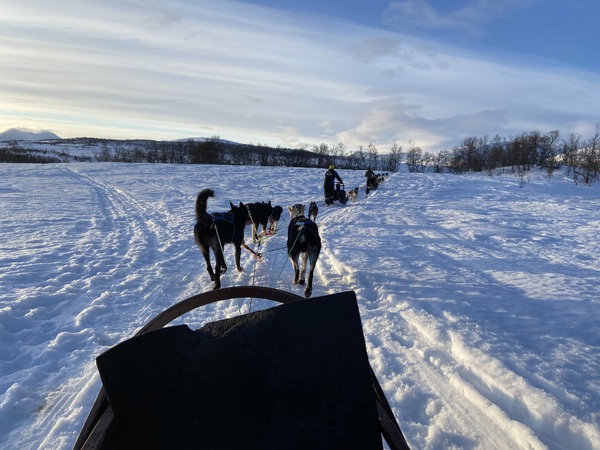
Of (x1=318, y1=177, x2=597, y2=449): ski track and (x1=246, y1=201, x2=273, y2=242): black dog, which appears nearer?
(x1=318, y1=177, x2=597, y2=449): ski track

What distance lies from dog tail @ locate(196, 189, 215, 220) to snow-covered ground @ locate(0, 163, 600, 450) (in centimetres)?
122

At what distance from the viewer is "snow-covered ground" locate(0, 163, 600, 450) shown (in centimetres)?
256

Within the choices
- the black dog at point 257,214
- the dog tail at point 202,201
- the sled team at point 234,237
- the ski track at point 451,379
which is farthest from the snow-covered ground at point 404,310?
the dog tail at point 202,201

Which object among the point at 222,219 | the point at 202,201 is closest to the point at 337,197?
the point at 222,219

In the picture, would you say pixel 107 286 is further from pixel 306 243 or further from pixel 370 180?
pixel 370 180

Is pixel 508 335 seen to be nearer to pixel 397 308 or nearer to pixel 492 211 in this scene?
pixel 397 308

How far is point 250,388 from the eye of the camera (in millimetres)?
1454

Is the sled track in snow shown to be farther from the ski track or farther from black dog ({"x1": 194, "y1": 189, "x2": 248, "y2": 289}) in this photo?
the ski track

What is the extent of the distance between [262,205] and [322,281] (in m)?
3.49

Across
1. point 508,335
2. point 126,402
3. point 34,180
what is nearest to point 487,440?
point 508,335

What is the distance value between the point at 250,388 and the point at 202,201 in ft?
13.0

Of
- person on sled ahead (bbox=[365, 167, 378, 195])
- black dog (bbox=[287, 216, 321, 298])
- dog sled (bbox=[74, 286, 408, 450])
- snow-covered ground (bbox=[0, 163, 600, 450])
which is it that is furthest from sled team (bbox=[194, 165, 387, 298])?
person on sled ahead (bbox=[365, 167, 378, 195])

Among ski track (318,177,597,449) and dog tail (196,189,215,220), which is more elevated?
dog tail (196,189,215,220)

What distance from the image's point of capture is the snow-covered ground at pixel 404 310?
2.56 m
